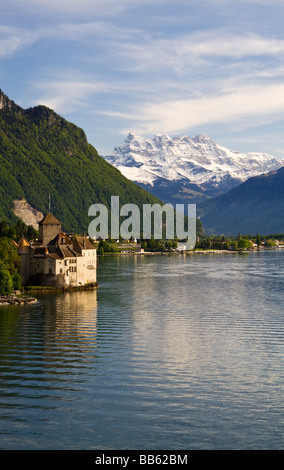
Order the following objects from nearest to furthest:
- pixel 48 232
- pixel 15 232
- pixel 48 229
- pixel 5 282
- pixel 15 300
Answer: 1. pixel 15 300
2. pixel 5 282
3. pixel 48 229
4. pixel 48 232
5. pixel 15 232

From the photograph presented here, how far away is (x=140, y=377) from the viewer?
40125mm

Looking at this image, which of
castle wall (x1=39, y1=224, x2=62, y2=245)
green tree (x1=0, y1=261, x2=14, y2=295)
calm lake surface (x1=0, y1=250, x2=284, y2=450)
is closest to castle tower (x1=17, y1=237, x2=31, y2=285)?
castle wall (x1=39, y1=224, x2=62, y2=245)

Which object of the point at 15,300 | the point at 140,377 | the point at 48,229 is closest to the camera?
the point at 140,377

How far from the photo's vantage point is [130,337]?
2132 inches

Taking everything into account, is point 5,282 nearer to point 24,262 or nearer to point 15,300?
point 15,300

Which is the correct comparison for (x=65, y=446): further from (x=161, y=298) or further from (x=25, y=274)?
(x=25, y=274)

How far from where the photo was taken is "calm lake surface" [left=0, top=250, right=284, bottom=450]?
30.6 metres

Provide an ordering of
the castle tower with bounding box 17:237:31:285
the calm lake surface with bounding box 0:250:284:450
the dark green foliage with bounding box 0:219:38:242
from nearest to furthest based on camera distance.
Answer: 1. the calm lake surface with bounding box 0:250:284:450
2. the castle tower with bounding box 17:237:31:285
3. the dark green foliage with bounding box 0:219:38:242

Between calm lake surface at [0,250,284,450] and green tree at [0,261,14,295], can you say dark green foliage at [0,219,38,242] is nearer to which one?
green tree at [0,261,14,295]

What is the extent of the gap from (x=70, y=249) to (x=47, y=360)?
4900cm

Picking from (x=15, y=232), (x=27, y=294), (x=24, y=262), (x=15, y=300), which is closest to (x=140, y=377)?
(x=15, y=300)

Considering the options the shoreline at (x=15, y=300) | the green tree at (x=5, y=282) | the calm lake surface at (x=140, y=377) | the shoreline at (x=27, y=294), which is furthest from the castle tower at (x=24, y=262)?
the calm lake surface at (x=140, y=377)

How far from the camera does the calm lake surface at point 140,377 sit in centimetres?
3061

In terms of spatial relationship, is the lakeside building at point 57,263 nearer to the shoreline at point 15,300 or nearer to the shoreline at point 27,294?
the shoreline at point 27,294
